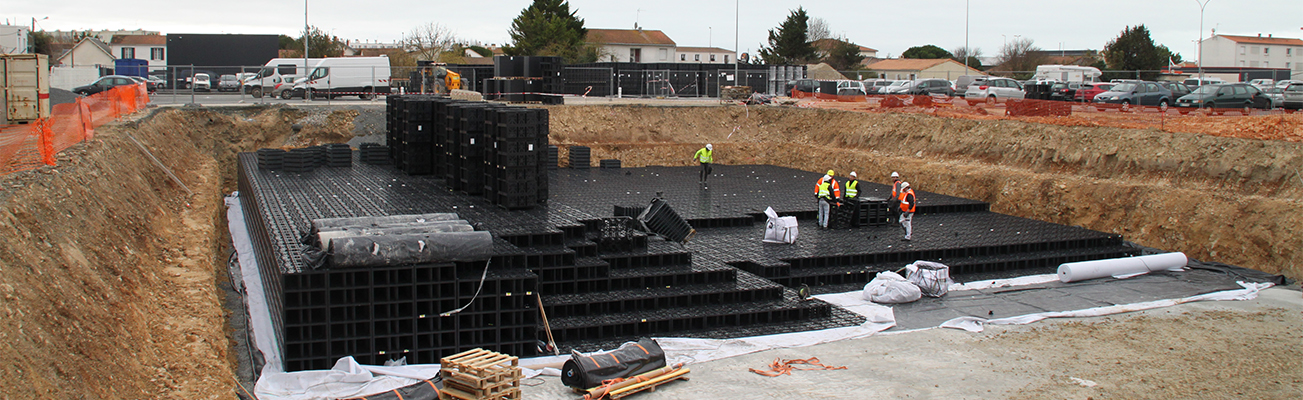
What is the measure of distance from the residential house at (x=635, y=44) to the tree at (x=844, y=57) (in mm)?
14899

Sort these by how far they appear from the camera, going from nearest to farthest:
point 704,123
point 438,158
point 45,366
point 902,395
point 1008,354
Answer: point 45,366 → point 902,395 → point 1008,354 → point 438,158 → point 704,123

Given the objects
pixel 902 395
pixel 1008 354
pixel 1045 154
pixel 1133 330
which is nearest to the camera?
pixel 902 395

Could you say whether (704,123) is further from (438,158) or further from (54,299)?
(54,299)

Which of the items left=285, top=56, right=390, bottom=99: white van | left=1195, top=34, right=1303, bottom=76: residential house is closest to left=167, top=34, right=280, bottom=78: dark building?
left=285, top=56, right=390, bottom=99: white van

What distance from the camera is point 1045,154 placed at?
24141mm

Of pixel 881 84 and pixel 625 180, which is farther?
pixel 881 84

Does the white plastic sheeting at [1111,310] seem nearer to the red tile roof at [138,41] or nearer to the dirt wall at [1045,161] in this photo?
the dirt wall at [1045,161]

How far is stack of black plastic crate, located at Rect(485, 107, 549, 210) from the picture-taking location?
50.3ft

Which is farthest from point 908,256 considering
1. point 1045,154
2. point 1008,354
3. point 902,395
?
point 1045,154

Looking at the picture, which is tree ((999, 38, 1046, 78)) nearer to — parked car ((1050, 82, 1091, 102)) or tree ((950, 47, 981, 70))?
tree ((950, 47, 981, 70))

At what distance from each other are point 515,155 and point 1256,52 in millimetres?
74311

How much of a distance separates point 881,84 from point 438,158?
39.5 meters

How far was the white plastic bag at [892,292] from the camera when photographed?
14773 mm

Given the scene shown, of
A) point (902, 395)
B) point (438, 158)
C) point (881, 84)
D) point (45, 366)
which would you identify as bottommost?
point (902, 395)
